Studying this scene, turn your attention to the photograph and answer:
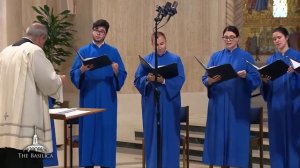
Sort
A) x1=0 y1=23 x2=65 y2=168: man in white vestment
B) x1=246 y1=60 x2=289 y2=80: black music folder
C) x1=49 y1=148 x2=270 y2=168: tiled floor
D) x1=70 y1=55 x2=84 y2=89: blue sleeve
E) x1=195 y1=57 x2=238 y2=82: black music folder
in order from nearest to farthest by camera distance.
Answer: x1=0 y1=23 x2=65 y2=168: man in white vestment, x1=246 y1=60 x2=289 y2=80: black music folder, x1=195 y1=57 x2=238 y2=82: black music folder, x1=70 y1=55 x2=84 y2=89: blue sleeve, x1=49 y1=148 x2=270 y2=168: tiled floor

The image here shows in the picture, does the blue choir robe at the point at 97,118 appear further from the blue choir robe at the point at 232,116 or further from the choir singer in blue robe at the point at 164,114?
the blue choir robe at the point at 232,116

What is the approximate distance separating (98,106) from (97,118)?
154 mm

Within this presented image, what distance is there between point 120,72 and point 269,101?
1888mm

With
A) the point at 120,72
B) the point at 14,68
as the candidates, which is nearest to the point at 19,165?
the point at 14,68

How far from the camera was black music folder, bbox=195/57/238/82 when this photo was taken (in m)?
6.68

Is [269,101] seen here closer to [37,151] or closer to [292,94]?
[292,94]

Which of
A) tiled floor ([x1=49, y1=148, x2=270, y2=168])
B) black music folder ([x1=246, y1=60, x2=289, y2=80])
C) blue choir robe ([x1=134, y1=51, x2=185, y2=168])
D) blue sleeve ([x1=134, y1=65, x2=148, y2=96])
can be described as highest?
black music folder ([x1=246, y1=60, x2=289, y2=80])

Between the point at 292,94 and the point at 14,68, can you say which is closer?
the point at 14,68

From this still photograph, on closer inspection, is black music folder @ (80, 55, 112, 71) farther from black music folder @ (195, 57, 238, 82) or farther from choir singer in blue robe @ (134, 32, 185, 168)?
black music folder @ (195, 57, 238, 82)

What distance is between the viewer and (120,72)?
7.45 metres

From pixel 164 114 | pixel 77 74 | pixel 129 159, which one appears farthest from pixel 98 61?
pixel 129 159

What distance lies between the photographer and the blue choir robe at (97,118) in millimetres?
7344

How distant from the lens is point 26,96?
5438 millimetres

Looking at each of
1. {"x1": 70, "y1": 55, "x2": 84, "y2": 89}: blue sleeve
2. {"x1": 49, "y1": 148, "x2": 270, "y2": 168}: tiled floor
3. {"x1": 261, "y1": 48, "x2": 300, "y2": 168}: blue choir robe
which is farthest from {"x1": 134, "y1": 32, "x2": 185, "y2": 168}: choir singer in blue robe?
{"x1": 49, "y1": 148, "x2": 270, "y2": 168}: tiled floor
